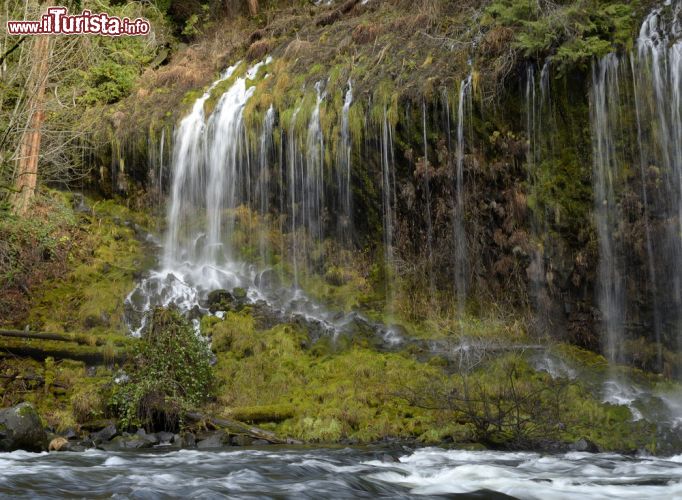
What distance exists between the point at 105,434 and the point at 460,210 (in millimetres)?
7781

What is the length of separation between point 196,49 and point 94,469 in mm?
16920

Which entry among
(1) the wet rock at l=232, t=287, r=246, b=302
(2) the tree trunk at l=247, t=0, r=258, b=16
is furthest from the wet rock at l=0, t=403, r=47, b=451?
(2) the tree trunk at l=247, t=0, r=258, b=16

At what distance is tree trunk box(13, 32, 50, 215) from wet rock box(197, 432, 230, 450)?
27.9 ft

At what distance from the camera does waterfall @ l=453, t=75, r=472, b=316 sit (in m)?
13.4

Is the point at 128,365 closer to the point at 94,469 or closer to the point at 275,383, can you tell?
the point at 275,383

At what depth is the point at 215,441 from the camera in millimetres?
9125

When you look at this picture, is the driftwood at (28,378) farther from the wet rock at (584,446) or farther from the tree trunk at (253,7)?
the tree trunk at (253,7)

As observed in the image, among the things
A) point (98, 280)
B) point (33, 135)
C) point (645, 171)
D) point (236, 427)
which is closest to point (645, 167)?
point (645, 171)

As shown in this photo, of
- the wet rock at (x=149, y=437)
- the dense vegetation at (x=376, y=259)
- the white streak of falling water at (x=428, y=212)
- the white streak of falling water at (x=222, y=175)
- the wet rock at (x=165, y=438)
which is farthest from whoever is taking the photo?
the white streak of falling water at (x=222, y=175)

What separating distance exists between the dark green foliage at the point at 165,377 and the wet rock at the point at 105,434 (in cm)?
17

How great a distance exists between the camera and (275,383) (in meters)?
11.1

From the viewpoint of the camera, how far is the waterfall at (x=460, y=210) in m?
13.4

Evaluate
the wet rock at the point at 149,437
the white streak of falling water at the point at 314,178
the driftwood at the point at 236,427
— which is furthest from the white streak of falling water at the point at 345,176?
the wet rock at the point at 149,437

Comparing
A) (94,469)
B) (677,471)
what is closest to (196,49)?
(94,469)
